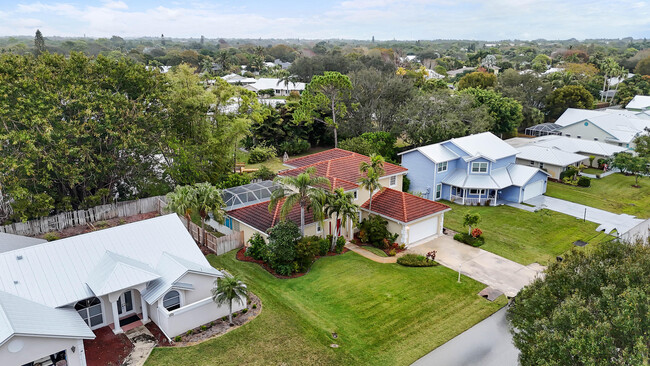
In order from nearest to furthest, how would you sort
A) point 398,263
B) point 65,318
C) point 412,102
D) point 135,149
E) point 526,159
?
point 65,318 < point 398,263 < point 135,149 < point 526,159 < point 412,102

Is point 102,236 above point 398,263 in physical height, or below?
above

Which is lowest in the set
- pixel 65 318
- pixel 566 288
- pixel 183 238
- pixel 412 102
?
pixel 65 318

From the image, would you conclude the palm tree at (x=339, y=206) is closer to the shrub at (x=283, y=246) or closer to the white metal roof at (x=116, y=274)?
the shrub at (x=283, y=246)

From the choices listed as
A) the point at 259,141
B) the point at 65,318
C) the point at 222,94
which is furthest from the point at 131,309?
the point at 259,141

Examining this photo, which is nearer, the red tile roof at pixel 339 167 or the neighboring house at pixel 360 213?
the neighboring house at pixel 360 213

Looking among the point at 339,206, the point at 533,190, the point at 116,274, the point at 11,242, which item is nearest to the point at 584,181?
the point at 533,190

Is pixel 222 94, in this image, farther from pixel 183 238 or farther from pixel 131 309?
pixel 131 309

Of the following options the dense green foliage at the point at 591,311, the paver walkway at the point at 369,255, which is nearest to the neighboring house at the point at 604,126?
the paver walkway at the point at 369,255
